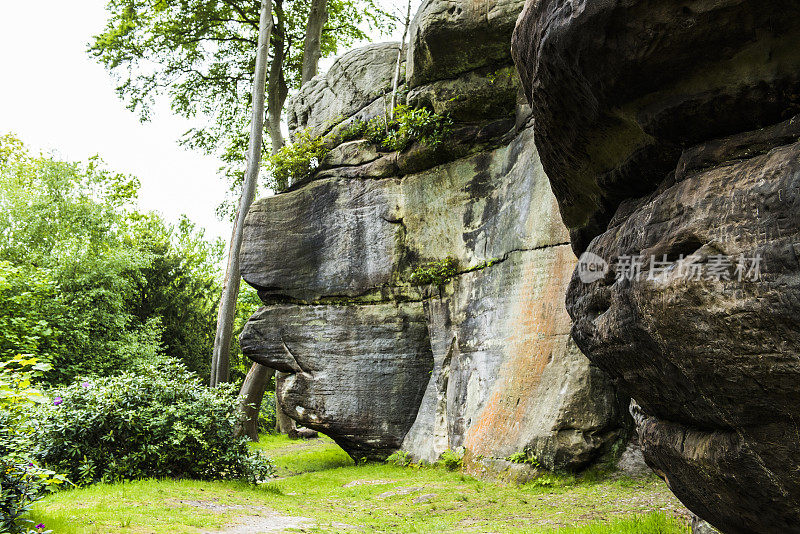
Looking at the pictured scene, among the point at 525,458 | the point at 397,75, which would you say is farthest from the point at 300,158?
the point at 525,458

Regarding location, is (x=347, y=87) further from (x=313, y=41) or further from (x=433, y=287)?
(x=433, y=287)

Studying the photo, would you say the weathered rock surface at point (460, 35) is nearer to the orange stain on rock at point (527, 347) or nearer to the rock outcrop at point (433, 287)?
the rock outcrop at point (433, 287)

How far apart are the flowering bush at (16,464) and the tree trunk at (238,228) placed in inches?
399

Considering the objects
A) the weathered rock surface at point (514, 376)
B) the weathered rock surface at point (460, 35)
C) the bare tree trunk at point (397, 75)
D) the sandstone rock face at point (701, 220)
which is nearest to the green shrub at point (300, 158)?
the bare tree trunk at point (397, 75)

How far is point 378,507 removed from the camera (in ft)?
26.2

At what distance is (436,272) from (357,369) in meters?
2.52

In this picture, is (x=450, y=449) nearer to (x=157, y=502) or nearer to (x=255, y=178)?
(x=157, y=502)

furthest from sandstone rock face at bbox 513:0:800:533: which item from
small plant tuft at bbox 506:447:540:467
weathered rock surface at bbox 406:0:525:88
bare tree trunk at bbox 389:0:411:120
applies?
bare tree trunk at bbox 389:0:411:120

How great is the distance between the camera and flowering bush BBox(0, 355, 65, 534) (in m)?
5.06

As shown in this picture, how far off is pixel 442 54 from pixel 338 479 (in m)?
7.99

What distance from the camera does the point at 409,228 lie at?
497 inches

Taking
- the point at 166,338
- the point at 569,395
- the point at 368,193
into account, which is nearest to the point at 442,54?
the point at 368,193

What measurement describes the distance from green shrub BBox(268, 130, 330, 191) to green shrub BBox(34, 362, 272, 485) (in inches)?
233

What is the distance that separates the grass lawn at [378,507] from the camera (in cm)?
594
